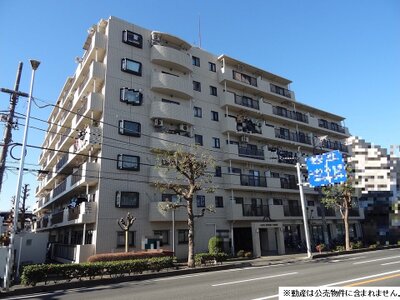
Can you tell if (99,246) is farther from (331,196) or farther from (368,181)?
(368,181)

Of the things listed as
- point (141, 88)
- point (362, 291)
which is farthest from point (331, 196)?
point (362, 291)

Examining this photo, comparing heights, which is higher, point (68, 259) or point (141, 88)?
point (141, 88)

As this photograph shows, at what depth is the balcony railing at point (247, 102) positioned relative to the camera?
111ft

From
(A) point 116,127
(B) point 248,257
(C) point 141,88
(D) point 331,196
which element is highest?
(C) point 141,88

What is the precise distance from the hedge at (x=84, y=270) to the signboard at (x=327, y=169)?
11449mm

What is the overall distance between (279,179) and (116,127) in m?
19.3

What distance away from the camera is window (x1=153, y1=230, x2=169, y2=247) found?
24.5 m

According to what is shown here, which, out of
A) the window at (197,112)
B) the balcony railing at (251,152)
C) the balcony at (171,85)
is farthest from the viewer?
the balcony railing at (251,152)

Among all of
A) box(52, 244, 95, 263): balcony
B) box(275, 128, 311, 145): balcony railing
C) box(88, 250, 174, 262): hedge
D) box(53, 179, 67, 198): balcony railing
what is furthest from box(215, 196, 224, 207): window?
box(53, 179, 67, 198): balcony railing

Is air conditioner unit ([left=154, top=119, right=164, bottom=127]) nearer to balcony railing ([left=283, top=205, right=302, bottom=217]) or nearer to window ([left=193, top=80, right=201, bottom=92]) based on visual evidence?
window ([left=193, top=80, right=201, bottom=92])

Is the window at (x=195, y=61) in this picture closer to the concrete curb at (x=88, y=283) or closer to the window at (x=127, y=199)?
the window at (x=127, y=199)

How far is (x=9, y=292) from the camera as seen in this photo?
12367 millimetres

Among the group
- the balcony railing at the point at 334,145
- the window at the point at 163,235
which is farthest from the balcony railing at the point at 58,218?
the balcony railing at the point at 334,145

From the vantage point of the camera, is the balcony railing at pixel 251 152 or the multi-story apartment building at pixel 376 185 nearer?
the balcony railing at pixel 251 152
